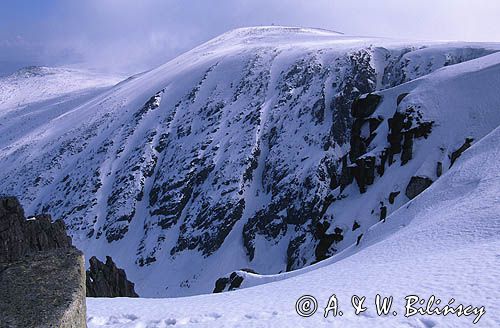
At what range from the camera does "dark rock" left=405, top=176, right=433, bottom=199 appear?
124 feet

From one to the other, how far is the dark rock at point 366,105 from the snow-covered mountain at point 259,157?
6.4 inches

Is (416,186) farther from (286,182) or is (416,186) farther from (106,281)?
(286,182)

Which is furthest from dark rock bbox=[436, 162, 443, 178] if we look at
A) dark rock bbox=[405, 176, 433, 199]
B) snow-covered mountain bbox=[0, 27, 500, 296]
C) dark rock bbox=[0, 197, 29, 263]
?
dark rock bbox=[0, 197, 29, 263]

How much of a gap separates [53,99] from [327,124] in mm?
148478

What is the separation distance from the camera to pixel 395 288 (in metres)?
10.6

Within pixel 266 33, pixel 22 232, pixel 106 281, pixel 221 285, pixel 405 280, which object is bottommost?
pixel 221 285

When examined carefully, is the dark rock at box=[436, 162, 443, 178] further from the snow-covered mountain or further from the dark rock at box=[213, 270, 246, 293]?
the dark rock at box=[213, 270, 246, 293]

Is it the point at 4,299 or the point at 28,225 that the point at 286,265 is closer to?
the point at 28,225

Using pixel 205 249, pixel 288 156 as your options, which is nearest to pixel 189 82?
pixel 288 156

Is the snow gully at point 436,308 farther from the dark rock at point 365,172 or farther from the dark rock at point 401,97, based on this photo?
the dark rock at point 401,97

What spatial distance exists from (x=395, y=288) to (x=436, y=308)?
6.02 feet

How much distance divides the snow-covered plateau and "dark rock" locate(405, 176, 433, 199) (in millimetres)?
130

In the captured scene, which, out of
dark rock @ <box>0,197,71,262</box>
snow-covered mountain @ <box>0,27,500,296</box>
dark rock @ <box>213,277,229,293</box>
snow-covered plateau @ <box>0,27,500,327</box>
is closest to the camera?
snow-covered plateau @ <box>0,27,500,327</box>

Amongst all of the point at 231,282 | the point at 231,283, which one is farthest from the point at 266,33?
the point at 231,283
